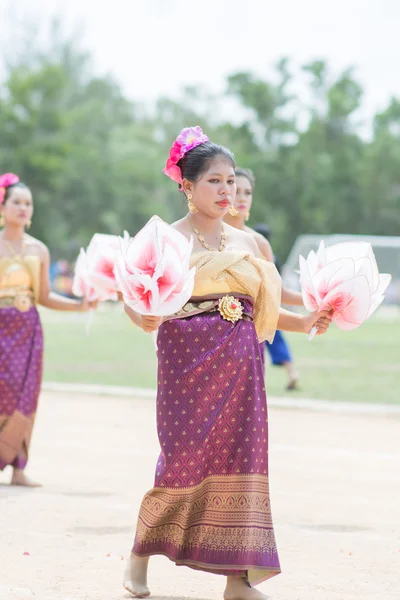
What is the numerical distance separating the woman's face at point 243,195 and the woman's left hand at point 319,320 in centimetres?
238

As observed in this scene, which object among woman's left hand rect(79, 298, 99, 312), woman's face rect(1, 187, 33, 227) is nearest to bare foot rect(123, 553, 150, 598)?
woman's left hand rect(79, 298, 99, 312)

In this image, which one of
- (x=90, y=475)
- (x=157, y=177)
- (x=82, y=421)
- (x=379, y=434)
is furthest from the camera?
(x=157, y=177)

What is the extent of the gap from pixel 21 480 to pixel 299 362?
13.0 meters

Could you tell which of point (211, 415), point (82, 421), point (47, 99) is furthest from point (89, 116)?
point (211, 415)

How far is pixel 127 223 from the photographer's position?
77938mm

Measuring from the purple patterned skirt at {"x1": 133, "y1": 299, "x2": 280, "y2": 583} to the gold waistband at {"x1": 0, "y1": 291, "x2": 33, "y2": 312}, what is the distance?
11.9ft

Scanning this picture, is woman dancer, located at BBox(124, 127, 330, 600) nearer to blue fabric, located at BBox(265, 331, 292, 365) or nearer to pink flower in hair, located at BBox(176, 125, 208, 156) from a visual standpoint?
pink flower in hair, located at BBox(176, 125, 208, 156)

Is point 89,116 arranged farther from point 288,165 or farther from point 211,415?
point 211,415

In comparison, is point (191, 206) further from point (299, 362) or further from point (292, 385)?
point (299, 362)

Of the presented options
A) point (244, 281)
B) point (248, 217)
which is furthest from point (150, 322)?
point (248, 217)

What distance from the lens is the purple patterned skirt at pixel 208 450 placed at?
507cm

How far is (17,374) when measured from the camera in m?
8.66

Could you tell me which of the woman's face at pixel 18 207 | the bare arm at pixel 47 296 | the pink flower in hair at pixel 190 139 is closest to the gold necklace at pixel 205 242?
the pink flower in hair at pixel 190 139

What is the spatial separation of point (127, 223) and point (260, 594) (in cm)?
7336
